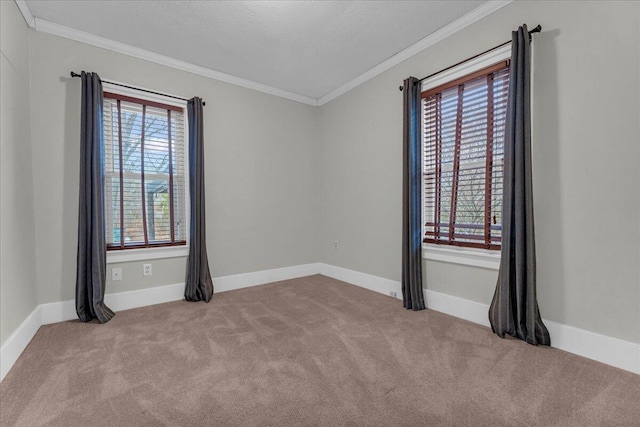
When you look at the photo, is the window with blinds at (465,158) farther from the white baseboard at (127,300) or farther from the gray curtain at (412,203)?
the white baseboard at (127,300)

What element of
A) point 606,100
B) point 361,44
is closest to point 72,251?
point 361,44

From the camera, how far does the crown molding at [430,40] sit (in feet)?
8.14

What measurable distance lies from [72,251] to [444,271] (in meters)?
3.57

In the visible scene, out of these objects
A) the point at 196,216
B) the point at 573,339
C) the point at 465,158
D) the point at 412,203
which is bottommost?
the point at 573,339

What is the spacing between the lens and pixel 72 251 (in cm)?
280

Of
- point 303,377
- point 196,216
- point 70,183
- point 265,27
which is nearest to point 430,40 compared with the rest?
point 265,27

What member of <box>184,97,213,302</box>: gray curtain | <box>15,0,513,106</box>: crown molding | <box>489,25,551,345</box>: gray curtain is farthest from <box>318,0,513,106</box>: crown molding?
<box>184,97,213,302</box>: gray curtain

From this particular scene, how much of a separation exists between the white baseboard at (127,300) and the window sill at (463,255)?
2.02 meters

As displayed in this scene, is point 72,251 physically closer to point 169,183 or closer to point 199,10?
point 169,183

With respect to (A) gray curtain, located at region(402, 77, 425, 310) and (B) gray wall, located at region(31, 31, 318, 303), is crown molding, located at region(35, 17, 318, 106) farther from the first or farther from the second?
(A) gray curtain, located at region(402, 77, 425, 310)

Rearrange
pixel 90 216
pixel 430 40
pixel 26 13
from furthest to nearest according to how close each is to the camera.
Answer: pixel 430 40
pixel 90 216
pixel 26 13

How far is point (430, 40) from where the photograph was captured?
9.67 feet

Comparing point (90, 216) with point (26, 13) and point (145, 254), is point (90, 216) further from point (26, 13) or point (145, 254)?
point (26, 13)

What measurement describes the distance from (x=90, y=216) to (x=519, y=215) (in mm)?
3620
